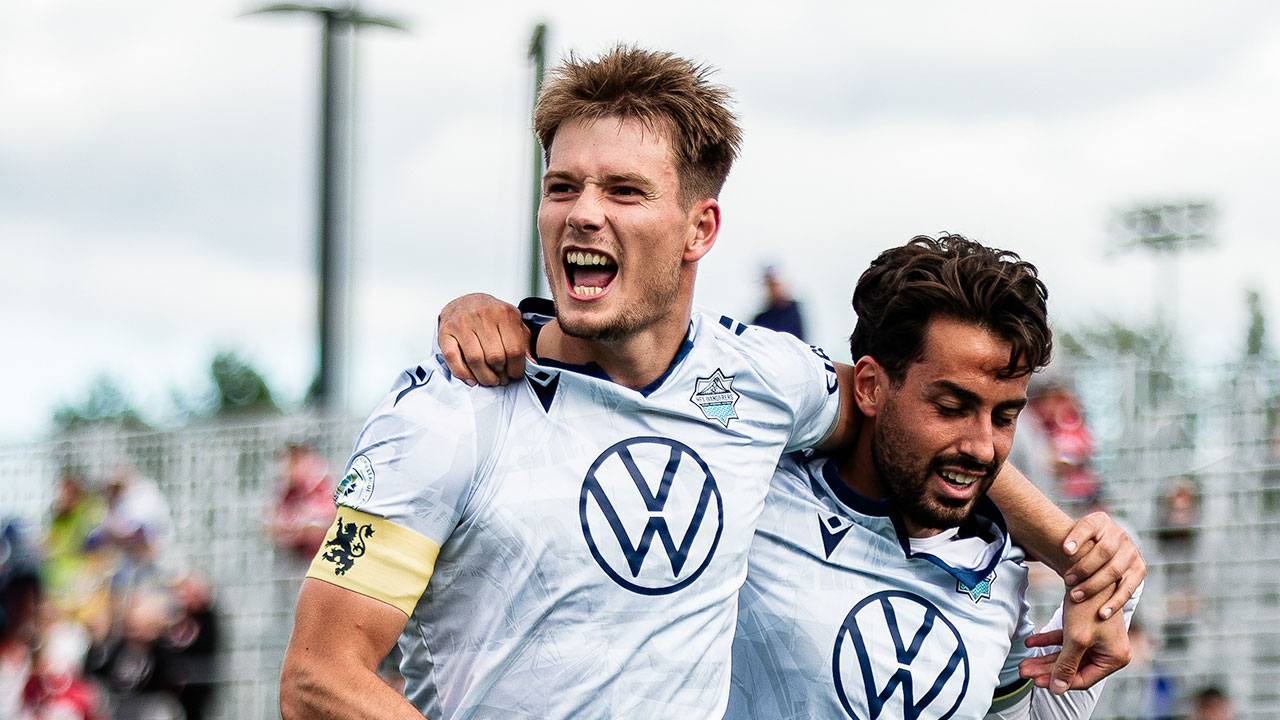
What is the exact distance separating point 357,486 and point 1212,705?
728 cm

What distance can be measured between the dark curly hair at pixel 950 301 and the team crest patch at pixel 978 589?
556 millimetres

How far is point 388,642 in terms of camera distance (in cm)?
276

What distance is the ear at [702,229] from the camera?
3291mm

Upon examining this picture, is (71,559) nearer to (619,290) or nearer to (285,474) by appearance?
(285,474)

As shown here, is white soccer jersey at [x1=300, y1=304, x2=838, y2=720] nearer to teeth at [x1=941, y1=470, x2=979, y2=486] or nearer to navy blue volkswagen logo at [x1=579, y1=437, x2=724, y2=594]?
navy blue volkswagen logo at [x1=579, y1=437, x2=724, y2=594]

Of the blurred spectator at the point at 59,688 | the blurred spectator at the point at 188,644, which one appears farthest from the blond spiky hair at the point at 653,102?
the blurred spectator at the point at 59,688

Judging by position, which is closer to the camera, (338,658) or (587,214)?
(338,658)

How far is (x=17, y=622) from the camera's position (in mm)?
11328

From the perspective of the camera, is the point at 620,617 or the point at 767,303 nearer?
the point at 620,617

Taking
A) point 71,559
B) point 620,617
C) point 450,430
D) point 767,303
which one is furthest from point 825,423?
point 71,559

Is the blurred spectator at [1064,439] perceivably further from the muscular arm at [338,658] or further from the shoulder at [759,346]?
the muscular arm at [338,658]

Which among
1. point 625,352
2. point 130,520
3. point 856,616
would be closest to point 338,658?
point 625,352

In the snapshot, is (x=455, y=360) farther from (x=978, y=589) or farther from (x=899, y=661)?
(x=978, y=589)

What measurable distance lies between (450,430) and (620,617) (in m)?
0.53
